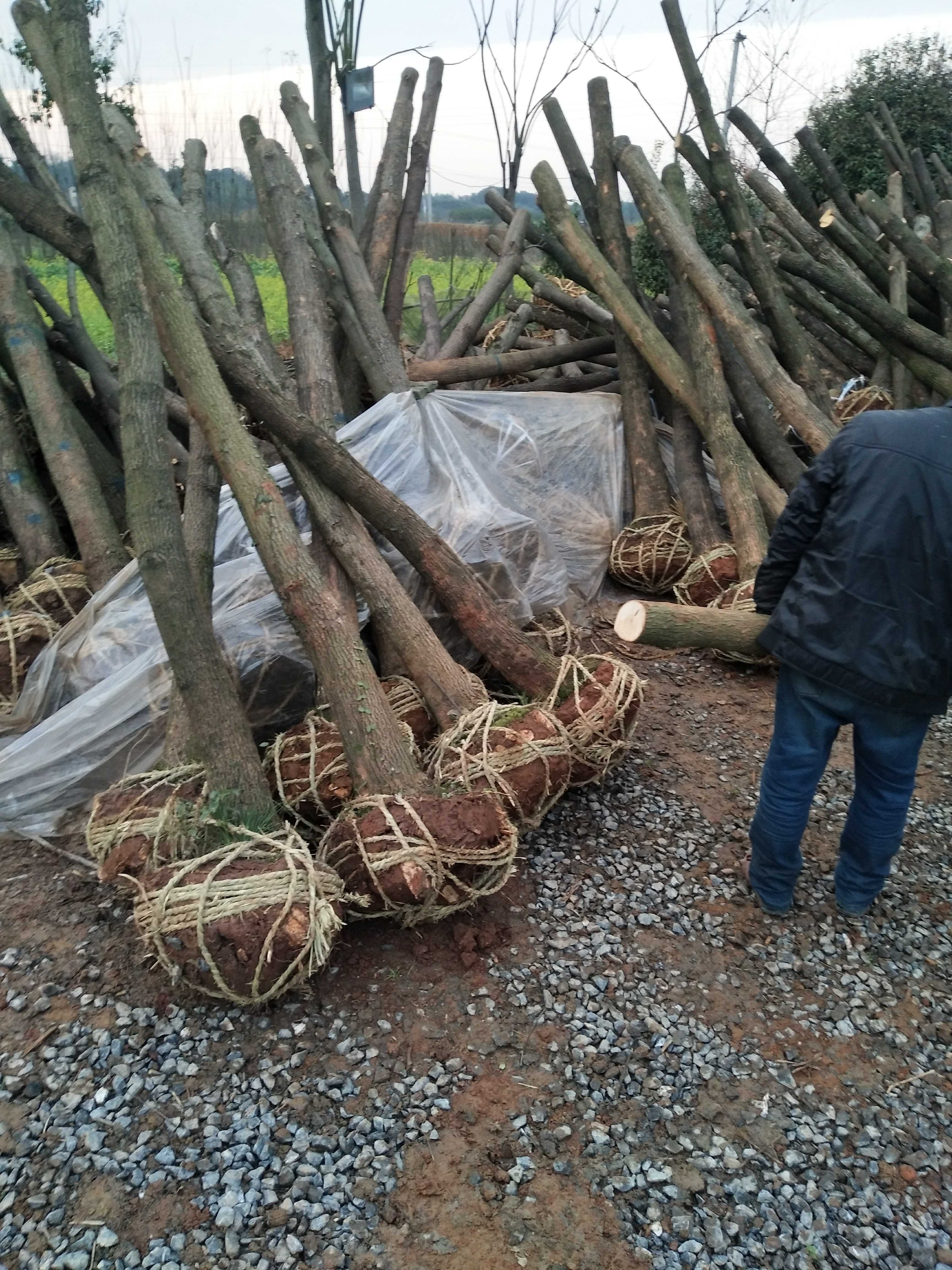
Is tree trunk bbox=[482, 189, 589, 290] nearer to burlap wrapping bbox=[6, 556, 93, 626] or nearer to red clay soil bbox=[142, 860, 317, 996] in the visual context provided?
burlap wrapping bbox=[6, 556, 93, 626]

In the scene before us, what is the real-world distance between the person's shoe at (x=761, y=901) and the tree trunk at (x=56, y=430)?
116 inches

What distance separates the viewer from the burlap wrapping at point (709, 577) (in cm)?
463

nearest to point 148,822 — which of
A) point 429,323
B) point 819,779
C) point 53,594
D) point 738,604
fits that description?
point 53,594

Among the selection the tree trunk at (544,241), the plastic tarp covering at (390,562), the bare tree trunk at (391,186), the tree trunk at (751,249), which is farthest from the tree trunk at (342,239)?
the tree trunk at (751,249)

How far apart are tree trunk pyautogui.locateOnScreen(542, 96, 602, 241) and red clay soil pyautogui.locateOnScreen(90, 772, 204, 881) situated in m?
4.82

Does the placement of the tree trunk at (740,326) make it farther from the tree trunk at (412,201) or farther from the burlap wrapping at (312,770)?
the burlap wrapping at (312,770)

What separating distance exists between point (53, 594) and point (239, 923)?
7.44 ft

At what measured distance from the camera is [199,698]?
285cm

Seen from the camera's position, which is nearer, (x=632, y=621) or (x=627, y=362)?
(x=632, y=621)

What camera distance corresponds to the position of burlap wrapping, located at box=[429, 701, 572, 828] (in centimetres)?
288

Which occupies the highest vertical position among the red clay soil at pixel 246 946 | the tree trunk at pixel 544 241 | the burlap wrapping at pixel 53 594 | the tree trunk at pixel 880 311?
the tree trunk at pixel 544 241

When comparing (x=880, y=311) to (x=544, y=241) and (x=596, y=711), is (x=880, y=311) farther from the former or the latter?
(x=596, y=711)

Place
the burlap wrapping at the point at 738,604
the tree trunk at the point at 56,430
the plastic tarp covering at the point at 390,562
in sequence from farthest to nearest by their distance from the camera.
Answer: the burlap wrapping at the point at 738,604, the tree trunk at the point at 56,430, the plastic tarp covering at the point at 390,562

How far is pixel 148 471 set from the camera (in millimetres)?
2938
